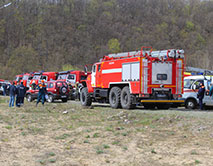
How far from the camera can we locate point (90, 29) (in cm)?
13688

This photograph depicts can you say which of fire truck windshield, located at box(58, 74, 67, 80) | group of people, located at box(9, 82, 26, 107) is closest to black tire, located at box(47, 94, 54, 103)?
group of people, located at box(9, 82, 26, 107)

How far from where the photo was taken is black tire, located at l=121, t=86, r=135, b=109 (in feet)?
63.6

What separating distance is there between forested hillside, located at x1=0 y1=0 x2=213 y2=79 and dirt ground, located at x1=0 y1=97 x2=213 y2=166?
8313 cm

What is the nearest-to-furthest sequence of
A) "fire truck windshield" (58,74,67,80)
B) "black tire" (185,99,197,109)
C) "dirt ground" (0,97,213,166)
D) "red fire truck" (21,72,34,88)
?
1. "dirt ground" (0,97,213,166)
2. "black tire" (185,99,197,109)
3. "fire truck windshield" (58,74,67,80)
4. "red fire truck" (21,72,34,88)

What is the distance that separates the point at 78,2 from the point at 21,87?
14211 centimetres

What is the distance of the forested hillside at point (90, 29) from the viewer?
114250 mm

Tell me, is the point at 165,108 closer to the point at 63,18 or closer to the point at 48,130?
the point at 48,130

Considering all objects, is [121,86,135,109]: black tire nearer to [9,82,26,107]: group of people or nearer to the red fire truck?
[9,82,26,107]: group of people

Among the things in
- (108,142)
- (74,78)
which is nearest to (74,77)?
(74,78)

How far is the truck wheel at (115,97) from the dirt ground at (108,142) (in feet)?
20.6

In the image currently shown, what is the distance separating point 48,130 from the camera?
1204 cm

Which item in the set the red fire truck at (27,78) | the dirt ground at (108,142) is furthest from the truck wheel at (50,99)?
the dirt ground at (108,142)

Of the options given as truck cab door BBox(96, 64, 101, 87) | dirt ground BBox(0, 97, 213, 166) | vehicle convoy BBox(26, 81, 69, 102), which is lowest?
dirt ground BBox(0, 97, 213, 166)

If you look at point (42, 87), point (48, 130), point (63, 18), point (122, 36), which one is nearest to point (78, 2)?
point (63, 18)
